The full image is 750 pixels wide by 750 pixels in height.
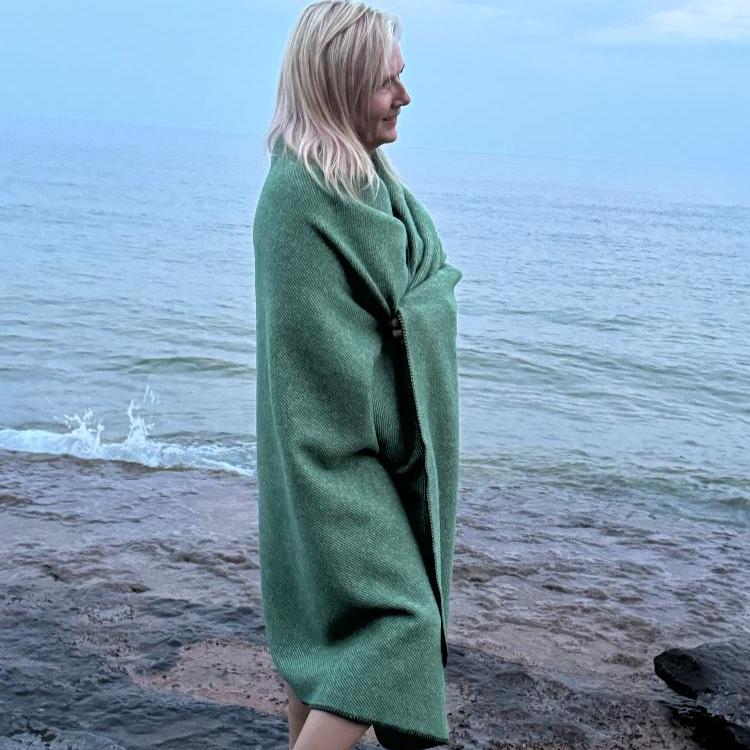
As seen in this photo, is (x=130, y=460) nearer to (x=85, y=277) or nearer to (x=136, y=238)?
(x=85, y=277)

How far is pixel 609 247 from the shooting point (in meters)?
39.9

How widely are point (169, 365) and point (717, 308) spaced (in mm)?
14178

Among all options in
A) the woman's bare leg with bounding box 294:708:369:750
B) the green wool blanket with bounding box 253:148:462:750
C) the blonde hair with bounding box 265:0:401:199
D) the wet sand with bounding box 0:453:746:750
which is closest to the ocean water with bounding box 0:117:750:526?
the wet sand with bounding box 0:453:746:750

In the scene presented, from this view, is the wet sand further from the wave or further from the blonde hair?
the blonde hair

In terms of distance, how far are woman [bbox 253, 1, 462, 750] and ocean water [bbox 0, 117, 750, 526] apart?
592 centimetres

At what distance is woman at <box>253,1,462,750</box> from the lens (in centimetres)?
258

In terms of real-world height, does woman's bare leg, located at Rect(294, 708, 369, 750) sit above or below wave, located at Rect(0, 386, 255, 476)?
above

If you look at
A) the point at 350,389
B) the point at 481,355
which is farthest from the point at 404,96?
the point at 481,355

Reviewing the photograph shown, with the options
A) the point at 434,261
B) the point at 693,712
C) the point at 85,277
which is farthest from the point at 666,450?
the point at 85,277

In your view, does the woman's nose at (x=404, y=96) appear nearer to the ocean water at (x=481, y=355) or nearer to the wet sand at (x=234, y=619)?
the wet sand at (x=234, y=619)

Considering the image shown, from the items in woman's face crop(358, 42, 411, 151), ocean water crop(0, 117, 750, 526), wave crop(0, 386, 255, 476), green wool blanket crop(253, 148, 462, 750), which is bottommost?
ocean water crop(0, 117, 750, 526)

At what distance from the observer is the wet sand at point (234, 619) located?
396cm

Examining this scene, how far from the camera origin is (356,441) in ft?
8.57

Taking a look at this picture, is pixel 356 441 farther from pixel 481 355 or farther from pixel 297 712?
pixel 481 355
